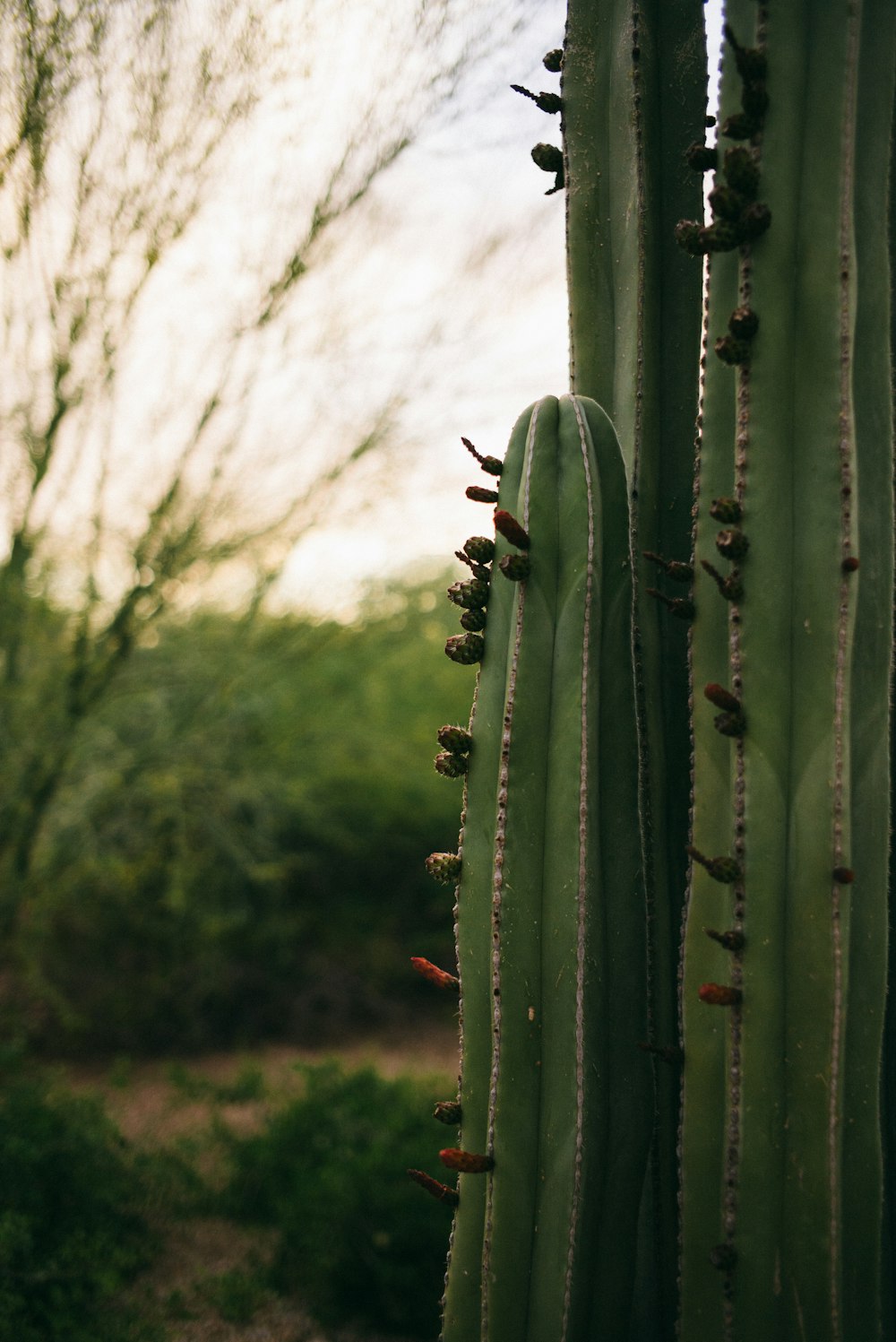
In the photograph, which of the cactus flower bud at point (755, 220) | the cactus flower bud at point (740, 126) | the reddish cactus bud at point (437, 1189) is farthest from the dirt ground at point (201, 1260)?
the cactus flower bud at point (740, 126)

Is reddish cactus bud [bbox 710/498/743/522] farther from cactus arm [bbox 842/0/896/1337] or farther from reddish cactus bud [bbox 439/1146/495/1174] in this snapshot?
reddish cactus bud [bbox 439/1146/495/1174]

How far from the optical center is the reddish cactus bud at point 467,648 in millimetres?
1547

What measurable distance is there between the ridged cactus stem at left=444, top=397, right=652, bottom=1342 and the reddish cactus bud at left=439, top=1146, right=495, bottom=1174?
0.07 ft

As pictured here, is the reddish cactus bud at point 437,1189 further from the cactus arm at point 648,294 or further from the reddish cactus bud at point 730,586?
the reddish cactus bud at point 730,586

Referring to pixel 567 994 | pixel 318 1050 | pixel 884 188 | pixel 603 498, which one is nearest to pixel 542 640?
pixel 603 498

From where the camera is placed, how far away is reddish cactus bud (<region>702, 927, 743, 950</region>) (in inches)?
52.4

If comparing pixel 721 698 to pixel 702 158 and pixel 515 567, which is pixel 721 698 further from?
pixel 702 158

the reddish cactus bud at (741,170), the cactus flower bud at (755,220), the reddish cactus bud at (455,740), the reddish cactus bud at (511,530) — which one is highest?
the reddish cactus bud at (741,170)

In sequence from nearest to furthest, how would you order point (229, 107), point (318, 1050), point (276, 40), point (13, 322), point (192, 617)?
1. point (276, 40)
2. point (229, 107)
3. point (13, 322)
4. point (192, 617)
5. point (318, 1050)

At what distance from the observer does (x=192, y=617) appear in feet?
15.5

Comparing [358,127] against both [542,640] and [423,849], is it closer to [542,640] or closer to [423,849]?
[542,640]

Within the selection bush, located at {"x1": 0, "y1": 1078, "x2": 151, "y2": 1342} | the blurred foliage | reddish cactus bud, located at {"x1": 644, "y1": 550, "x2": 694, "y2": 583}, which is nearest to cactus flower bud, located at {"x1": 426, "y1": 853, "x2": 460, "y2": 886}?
reddish cactus bud, located at {"x1": 644, "y1": 550, "x2": 694, "y2": 583}

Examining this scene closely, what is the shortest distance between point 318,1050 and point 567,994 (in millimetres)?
5290

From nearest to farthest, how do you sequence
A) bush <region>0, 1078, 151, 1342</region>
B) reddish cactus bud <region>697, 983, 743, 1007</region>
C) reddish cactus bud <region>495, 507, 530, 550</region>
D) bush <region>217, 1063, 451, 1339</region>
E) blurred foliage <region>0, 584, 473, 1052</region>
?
reddish cactus bud <region>697, 983, 743, 1007</region> < reddish cactus bud <region>495, 507, 530, 550</region> < bush <region>0, 1078, 151, 1342</region> < bush <region>217, 1063, 451, 1339</region> < blurred foliage <region>0, 584, 473, 1052</region>
